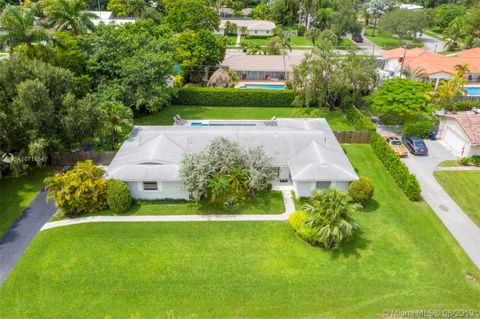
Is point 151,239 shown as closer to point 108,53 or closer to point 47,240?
point 47,240

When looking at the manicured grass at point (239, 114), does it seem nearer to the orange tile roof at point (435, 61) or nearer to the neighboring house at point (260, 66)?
the neighboring house at point (260, 66)

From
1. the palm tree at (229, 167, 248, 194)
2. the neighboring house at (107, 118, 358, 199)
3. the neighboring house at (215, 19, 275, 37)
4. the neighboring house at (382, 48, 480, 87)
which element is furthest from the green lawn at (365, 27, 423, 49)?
the palm tree at (229, 167, 248, 194)

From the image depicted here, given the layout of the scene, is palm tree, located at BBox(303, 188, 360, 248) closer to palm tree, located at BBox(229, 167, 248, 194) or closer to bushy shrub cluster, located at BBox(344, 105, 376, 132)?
palm tree, located at BBox(229, 167, 248, 194)

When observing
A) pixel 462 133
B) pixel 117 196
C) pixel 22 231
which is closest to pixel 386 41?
pixel 462 133

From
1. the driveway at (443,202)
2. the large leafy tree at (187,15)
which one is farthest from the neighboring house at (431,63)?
the large leafy tree at (187,15)

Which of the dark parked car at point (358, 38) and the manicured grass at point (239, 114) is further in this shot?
the dark parked car at point (358, 38)

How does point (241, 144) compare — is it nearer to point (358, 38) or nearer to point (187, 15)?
point (187, 15)

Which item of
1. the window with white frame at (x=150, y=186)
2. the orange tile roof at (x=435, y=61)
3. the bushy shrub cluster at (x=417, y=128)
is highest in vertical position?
the orange tile roof at (x=435, y=61)
